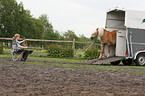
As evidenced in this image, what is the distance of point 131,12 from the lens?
12906 mm

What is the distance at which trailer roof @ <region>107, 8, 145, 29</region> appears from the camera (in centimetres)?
1277

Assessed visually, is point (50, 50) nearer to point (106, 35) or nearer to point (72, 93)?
point (106, 35)

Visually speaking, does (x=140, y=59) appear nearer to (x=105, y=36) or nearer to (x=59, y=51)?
(x=105, y=36)

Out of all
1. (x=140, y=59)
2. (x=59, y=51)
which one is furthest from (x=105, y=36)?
(x=59, y=51)

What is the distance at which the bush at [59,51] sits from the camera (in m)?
19.0

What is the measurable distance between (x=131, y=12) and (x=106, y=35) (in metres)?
1.92

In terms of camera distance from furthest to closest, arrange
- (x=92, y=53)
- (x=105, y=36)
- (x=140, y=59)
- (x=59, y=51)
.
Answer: (x=59, y=51)
(x=92, y=53)
(x=105, y=36)
(x=140, y=59)

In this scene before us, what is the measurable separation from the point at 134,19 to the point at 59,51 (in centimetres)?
794

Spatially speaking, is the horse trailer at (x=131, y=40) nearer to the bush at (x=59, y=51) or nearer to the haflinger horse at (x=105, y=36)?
the haflinger horse at (x=105, y=36)

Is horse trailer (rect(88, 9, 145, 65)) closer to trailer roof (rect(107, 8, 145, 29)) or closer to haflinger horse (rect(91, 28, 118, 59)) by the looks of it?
trailer roof (rect(107, 8, 145, 29))

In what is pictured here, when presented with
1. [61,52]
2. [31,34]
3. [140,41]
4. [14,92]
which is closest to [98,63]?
[140,41]

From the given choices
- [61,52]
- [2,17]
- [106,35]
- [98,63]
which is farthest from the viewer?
[2,17]

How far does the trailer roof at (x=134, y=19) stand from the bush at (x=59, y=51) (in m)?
7.03

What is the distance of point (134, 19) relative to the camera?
42.3ft
